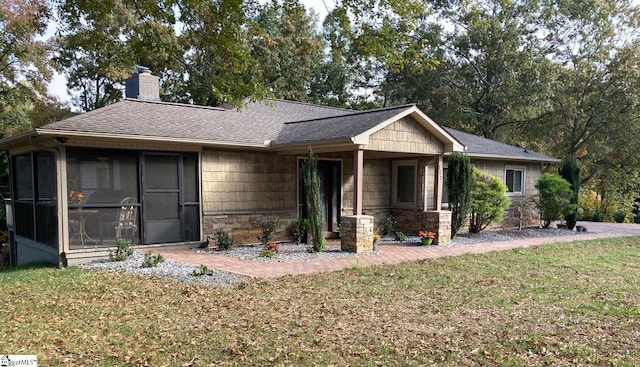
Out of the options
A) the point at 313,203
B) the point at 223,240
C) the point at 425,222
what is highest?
the point at 313,203

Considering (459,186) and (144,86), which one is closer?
(144,86)

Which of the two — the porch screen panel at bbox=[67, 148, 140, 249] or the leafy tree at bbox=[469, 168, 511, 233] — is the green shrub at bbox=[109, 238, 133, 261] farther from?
the leafy tree at bbox=[469, 168, 511, 233]

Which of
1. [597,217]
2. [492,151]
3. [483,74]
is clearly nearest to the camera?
[492,151]

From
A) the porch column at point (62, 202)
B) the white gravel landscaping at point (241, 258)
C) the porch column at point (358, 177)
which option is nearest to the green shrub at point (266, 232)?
the white gravel landscaping at point (241, 258)

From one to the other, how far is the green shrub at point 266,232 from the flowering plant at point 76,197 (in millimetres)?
3957

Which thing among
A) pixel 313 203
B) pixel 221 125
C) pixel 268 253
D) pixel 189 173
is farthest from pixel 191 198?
pixel 313 203

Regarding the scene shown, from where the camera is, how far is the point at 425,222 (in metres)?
11.4

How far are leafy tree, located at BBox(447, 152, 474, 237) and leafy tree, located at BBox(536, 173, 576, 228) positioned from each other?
4174 mm

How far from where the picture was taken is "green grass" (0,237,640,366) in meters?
3.90

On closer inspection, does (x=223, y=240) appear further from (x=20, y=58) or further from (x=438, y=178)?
(x=20, y=58)

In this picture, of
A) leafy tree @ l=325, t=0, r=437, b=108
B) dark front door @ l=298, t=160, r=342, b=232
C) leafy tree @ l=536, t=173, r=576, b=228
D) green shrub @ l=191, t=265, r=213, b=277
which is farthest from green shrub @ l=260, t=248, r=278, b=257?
leafy tree @ l=536, t=173, r=576, b=228

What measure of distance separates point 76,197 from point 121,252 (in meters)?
1.38

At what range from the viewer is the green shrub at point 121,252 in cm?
833

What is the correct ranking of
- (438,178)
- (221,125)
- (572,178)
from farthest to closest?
1. (572,178)
2. (438,178)
3. (221,125)
